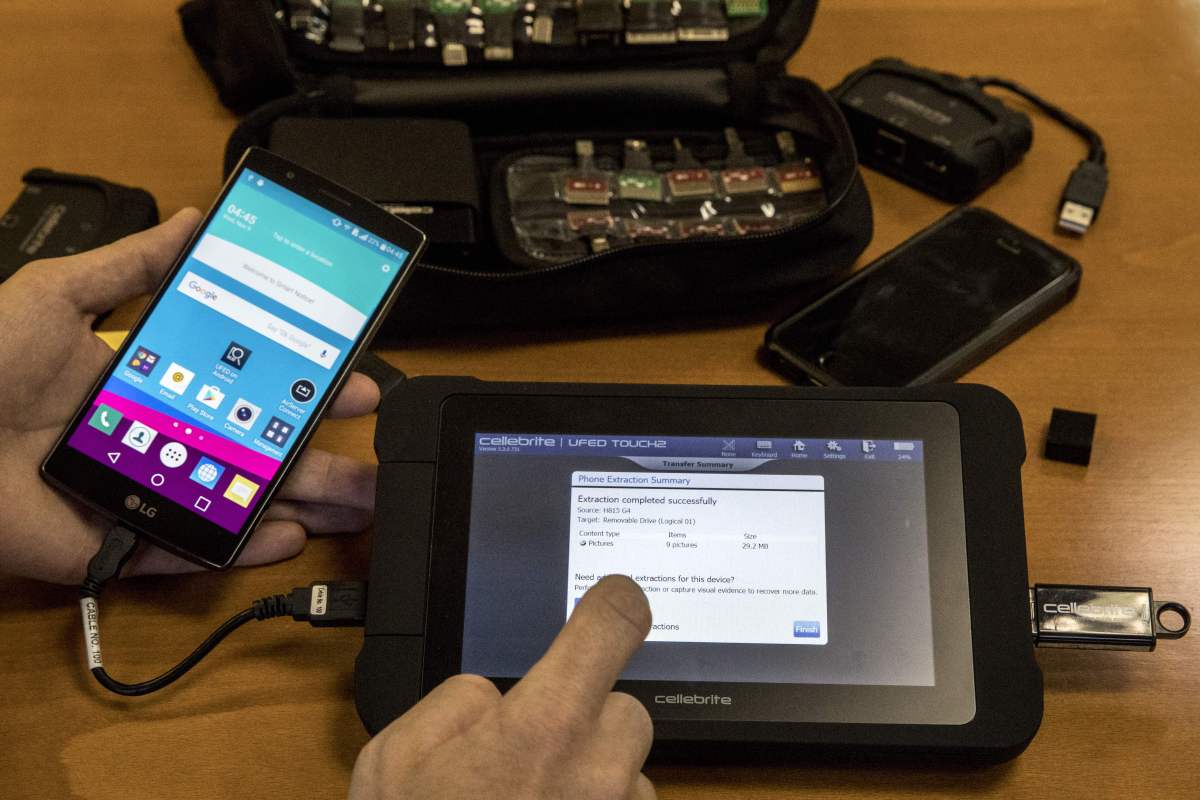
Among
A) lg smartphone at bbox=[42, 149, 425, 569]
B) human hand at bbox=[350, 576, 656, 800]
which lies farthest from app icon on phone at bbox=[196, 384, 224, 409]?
human hand at bbox=[350, 576, 656, 800]

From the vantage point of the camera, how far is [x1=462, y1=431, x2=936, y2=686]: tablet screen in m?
0.63

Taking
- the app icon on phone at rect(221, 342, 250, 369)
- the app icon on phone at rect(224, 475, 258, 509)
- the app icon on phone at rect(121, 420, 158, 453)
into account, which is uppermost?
the app icon on phone at rect(221, 342, 250, 369)

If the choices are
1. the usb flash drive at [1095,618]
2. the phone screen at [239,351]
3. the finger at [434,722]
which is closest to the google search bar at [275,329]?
the phone screen at [239,351]

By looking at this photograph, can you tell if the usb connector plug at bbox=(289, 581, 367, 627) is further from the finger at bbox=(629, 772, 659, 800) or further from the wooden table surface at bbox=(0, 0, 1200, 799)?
the finger at bbox=(629, 772, 659, 800)

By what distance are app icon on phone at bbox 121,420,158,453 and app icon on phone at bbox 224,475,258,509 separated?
0.06 m

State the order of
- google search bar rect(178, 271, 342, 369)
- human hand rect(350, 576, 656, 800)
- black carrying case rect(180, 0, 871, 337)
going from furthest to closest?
black carrying case rect(180, 0, 871, 337) → google search bar rect(178, 271, 342, 369) → human hand rect(350, 576, 656, 800)

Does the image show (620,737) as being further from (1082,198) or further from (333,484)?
(1082,198)

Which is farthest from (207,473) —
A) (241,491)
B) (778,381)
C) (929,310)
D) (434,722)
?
(929,310)

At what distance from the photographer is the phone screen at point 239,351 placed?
0.71 m

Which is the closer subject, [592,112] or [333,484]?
[333,484]

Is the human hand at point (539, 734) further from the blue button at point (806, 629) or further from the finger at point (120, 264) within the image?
the finger at point (120, 264)

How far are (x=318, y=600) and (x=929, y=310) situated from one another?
1.59ft

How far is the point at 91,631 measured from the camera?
0.69 meters

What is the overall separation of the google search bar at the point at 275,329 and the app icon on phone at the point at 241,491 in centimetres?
9
